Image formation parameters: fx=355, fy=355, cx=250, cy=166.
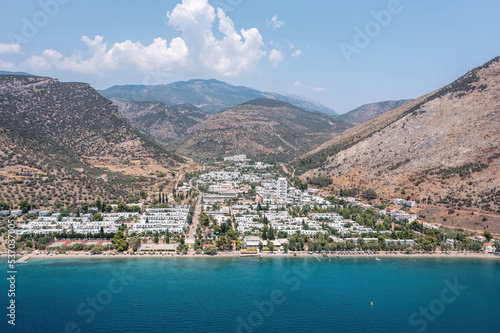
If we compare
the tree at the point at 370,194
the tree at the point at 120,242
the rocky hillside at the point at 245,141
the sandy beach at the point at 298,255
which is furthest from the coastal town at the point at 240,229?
the rocky hillside at the point at 245,141

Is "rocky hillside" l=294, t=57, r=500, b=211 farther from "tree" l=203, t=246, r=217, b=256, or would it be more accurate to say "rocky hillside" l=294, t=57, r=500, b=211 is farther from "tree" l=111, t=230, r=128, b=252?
"tree" l=111, t=230, r=128, b=252

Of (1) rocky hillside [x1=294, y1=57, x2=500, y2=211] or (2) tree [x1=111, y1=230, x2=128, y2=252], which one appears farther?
(1) rocky hillside [x1=294, y1=57, x2=500, y2=211]

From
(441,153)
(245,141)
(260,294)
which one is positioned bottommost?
(260,294)

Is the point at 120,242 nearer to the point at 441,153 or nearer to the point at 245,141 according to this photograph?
the point at 441,153

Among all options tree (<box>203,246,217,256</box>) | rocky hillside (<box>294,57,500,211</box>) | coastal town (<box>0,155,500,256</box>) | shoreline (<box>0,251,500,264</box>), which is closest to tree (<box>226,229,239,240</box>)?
coastal town (<box>0,155,500,256</box>)

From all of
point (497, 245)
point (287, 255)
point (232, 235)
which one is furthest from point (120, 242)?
point (497, 245)

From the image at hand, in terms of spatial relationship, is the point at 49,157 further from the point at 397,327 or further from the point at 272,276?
the point at 397,327

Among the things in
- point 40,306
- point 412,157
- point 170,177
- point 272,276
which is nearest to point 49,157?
point 170,177
